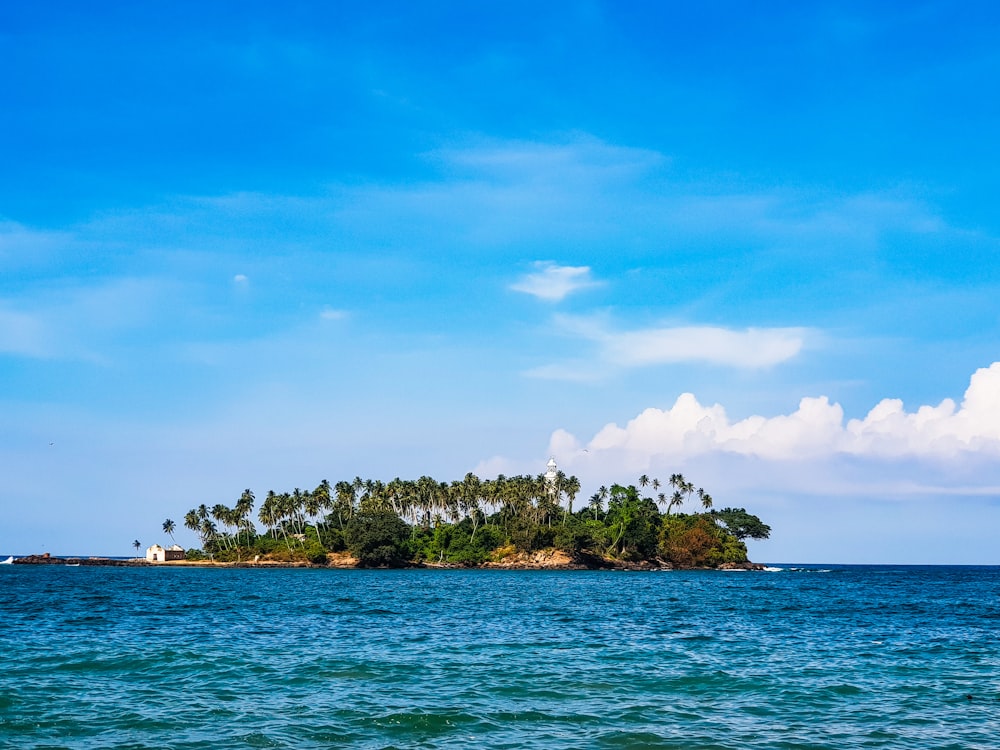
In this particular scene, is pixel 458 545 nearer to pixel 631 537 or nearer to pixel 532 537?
pixel 532 537

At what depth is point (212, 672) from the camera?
28141 millimetres

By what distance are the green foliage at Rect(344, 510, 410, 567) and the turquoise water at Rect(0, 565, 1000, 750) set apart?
126 metres

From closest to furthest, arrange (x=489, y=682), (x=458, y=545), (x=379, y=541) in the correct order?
1. (x=489, y=682)
2. (x=379, y=541)
3. (x=458, y=545)

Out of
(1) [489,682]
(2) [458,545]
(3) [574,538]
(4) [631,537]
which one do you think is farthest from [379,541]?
(1) [489,682]

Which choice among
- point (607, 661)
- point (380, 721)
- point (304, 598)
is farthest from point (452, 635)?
point (304, 598)

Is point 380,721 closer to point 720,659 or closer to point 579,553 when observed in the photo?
point 720,659

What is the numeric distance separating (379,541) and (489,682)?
156m

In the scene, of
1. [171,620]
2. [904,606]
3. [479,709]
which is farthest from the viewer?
[904,606]

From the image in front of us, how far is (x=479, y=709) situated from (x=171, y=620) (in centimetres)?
3151

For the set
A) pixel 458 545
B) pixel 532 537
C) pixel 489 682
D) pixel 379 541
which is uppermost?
pixel 489 682

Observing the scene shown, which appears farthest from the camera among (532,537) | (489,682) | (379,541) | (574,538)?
(532,537)

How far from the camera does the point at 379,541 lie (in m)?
178

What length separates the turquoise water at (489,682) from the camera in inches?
787

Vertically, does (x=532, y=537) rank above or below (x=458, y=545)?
above
